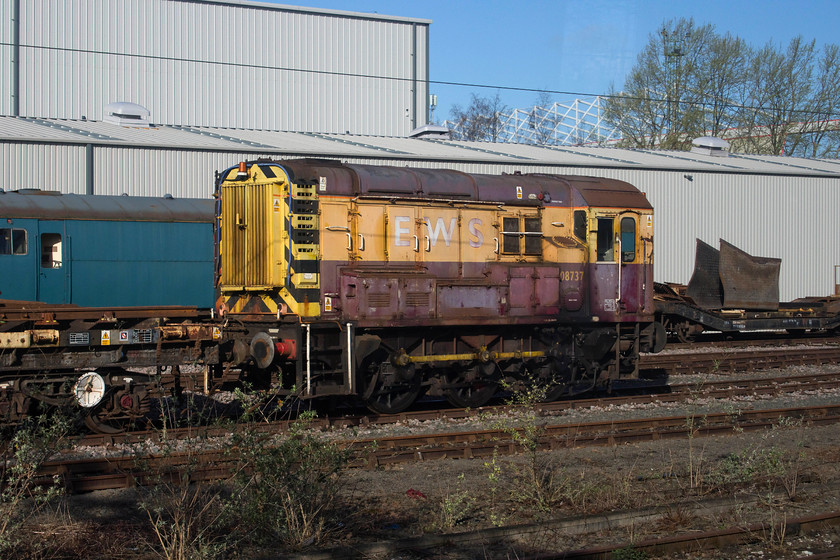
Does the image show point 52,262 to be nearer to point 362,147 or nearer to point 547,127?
point 362,147

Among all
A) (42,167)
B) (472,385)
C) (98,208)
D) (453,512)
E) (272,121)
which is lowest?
(453,512)

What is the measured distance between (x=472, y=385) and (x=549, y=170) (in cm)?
1612

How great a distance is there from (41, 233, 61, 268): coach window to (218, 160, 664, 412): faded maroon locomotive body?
5.76 metres

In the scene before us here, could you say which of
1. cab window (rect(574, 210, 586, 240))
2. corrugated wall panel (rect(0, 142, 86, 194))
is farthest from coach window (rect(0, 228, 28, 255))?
cab window (rect(574, 210, 586, 240))

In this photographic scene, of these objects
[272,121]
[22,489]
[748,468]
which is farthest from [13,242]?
[272,121]

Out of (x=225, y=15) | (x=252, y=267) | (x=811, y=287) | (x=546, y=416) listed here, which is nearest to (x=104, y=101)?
(x=225, y=15)

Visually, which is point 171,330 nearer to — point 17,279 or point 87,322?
point 87,322

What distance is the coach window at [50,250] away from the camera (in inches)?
634

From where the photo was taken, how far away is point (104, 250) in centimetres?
1675

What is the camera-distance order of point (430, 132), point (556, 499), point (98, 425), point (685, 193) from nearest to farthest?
point (556, 499) < point (98, 425) < point (685, 193) < point (430, 132)

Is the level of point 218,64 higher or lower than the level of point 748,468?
higher

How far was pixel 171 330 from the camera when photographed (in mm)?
10961

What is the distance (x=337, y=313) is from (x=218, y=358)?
70.7 inches

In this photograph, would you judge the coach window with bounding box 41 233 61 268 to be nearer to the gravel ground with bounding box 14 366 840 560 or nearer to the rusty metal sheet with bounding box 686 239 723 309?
the gravel ground with bounding box 14 366 840 560
